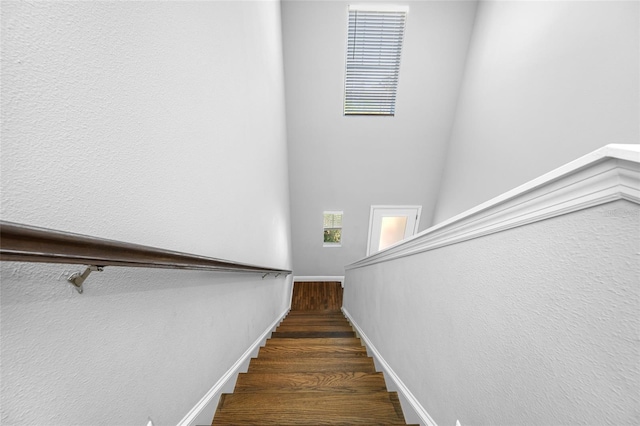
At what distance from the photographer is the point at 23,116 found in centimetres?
44

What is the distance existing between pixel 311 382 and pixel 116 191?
4.94 ft

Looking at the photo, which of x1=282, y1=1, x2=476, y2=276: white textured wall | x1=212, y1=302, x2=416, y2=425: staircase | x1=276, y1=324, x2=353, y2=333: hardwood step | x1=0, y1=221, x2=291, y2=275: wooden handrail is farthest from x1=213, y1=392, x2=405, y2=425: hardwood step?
x1=282, y1=1, x2=476, y2=276: white textured wall

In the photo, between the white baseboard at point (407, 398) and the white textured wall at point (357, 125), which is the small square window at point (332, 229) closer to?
the white textured wall at point (357, 125)

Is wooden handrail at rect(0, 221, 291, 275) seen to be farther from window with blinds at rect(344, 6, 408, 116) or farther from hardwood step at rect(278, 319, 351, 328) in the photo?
window with blinds at rect(344, 6, 408, 116)

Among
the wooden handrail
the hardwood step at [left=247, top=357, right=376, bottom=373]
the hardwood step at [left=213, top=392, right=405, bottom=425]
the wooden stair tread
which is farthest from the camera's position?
the wooden stair tread

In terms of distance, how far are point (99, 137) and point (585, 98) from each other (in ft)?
9.43

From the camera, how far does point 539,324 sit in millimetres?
597

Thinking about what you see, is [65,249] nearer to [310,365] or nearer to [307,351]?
[310,365]

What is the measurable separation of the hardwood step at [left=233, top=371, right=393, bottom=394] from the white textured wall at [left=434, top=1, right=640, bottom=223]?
7.30 feet

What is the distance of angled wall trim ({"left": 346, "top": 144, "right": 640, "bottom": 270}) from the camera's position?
0.41m

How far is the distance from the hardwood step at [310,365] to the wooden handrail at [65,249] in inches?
56.0

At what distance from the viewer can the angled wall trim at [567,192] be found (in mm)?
410

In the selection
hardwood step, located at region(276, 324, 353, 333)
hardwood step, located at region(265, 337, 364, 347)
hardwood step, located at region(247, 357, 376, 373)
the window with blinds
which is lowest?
hardwood step, located at region(276, 324, 353, 333)

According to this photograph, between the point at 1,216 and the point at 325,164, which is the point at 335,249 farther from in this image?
the point at 1,216
